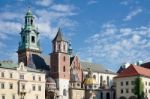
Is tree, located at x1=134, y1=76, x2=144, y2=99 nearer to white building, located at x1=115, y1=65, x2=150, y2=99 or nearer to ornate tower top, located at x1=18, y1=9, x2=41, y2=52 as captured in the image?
white building, located at x1=115, y1=65, x2=150, y2=99

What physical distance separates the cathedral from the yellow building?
581 centimetres

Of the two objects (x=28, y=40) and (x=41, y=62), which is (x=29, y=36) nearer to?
(x=28, y=40)

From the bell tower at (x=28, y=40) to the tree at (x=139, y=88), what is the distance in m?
32.5

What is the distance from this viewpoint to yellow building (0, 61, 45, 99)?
9131 centimetres

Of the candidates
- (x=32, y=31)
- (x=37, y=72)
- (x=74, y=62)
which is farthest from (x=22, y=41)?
(x=37, y=72)

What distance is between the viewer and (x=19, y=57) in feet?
398

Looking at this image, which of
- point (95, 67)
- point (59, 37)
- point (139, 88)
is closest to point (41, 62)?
point (59, 37)

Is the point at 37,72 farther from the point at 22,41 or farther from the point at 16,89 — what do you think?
the point at 22,41

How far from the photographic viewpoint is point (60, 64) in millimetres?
110750

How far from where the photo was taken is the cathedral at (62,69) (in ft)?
360

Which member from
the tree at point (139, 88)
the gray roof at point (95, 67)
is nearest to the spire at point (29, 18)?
the gray roof at point (95, 67)

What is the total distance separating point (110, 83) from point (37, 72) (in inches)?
1635

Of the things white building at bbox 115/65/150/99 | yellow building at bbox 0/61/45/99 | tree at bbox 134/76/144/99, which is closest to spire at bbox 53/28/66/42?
yellow building at bbox 0/61/45/99

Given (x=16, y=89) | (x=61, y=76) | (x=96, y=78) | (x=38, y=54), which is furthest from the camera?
(x=96, y=78)
